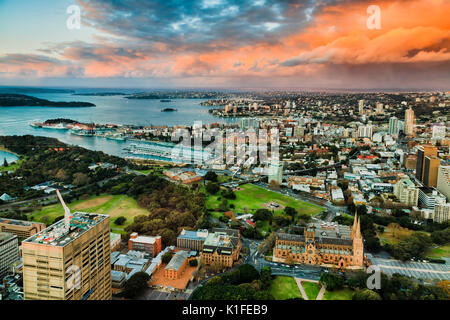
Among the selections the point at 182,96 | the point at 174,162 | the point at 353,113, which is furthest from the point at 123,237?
the point at 182,96

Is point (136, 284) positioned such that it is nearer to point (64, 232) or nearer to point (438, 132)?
point (64, 232)

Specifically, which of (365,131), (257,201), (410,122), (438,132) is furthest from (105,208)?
(365,131)

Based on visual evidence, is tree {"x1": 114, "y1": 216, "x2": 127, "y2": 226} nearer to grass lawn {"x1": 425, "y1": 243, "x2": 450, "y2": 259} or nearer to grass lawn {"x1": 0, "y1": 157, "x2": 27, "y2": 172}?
grass lawn {"x1": 0, "y1": 157, "x2": 27, "y2": 172}

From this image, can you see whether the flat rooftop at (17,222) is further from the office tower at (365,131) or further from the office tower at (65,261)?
the office tower at (365,131)

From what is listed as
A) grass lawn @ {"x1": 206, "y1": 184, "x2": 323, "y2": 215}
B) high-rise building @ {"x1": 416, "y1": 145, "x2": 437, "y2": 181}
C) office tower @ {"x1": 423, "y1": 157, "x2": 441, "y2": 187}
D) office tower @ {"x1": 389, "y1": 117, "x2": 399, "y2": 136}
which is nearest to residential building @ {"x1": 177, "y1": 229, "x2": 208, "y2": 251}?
grass lawn @ {"x1": 206, "y1": 184, "x2": 323, "y2": 215}

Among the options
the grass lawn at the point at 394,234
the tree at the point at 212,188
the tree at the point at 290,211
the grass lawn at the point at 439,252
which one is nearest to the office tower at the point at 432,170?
the grass lawn at the point at 394,234
